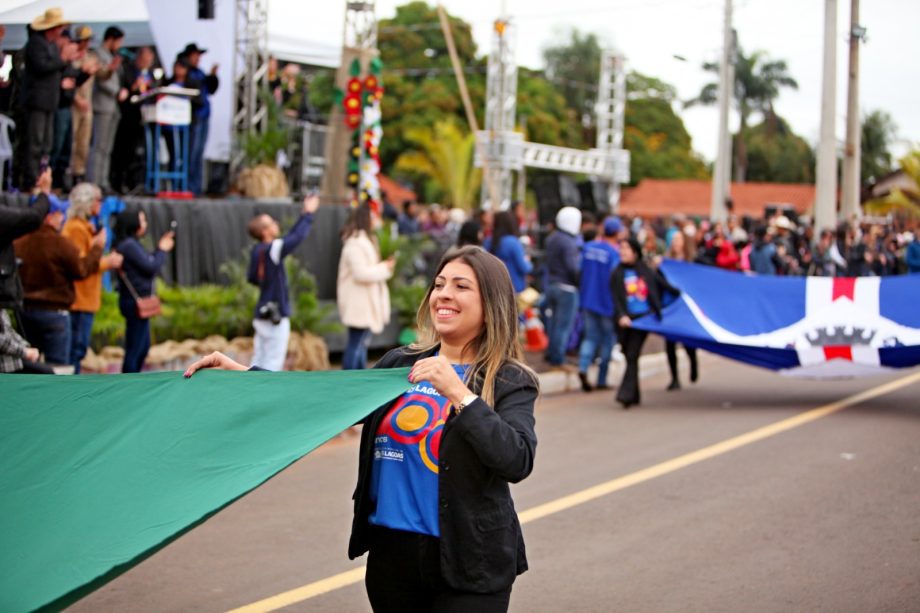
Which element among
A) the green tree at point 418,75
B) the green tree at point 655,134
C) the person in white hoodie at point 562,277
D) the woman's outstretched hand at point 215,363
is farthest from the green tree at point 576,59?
the woman's outstretched hand at point 215,363

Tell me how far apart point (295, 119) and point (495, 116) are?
7.84m

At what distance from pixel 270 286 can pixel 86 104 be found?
15.9 ft

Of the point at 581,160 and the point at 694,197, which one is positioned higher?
the point at 694,197

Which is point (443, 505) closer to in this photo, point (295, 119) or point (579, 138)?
point (295, 119)

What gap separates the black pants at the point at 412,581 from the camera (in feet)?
12.1

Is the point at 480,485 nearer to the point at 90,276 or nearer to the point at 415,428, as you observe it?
the point at 415,428

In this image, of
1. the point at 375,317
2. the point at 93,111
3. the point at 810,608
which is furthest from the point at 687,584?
the point at 93,111

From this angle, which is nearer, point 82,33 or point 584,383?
point 82,33

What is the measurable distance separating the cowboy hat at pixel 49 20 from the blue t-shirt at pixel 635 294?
19.9 ft

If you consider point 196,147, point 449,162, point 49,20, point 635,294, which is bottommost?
point 635,294

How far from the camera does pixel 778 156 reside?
78.6 m

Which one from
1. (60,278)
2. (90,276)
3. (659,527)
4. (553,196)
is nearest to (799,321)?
(659,527)

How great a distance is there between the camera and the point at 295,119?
21031 mm

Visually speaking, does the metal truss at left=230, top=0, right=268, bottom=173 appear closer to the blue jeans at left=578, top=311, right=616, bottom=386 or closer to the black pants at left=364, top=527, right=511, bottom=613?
the blue jeans at left=578, top=311, right=616, bottom=386
